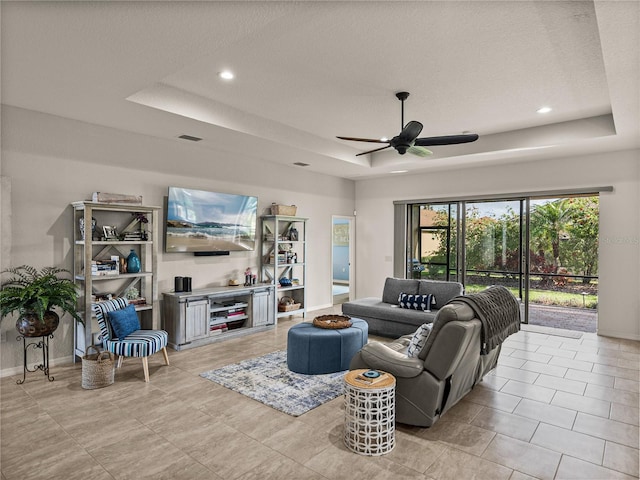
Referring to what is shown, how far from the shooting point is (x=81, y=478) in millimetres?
2410

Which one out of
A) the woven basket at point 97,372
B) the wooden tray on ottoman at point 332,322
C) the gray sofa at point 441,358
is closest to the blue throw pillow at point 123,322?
the woven basket at point 97,372

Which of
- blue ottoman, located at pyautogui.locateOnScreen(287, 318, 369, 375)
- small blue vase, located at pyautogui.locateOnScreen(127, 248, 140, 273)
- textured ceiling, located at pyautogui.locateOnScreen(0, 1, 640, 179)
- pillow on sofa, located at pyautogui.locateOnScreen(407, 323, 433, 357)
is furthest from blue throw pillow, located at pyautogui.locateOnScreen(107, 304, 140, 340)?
pillow on sofa, located at pyautogui.locateOnScreen(407, 323, 433, 357)

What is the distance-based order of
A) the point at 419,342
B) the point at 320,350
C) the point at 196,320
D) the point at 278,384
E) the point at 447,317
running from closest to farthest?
the point at 447,317
the point at 419,342
the point at 278,384
the point at 320,350
the point at 196,320

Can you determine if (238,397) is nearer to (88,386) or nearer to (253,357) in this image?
(253,357)

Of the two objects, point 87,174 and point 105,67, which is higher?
point 105,67

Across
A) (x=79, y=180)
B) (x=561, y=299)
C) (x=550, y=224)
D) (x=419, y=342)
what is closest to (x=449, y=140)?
(x=419, y=342)

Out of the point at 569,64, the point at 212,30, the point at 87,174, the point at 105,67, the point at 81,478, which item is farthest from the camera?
the point at 87,174

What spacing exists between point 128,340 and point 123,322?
209mm

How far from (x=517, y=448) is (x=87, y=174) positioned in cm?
509

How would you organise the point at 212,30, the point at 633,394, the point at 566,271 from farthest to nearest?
the point at 566,271 < the point at 633,394 < the point at 212,30

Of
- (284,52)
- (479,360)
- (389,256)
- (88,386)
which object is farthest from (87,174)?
(389,256)

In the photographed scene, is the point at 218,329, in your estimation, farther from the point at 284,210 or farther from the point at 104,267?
the point at 284,210

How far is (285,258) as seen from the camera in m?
6.92

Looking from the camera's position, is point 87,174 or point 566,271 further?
point 566,271
